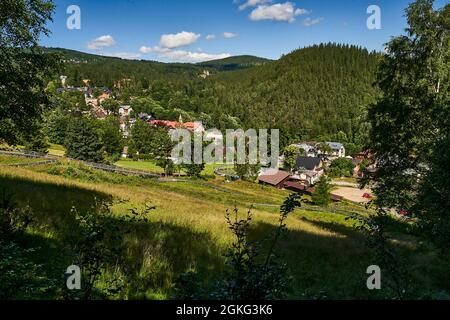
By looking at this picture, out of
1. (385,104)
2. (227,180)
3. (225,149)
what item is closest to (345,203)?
(227,180)

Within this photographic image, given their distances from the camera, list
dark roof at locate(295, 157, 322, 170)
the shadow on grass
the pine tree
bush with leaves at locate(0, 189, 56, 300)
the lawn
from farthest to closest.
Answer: dark roof at locate(295, 157, 322, 170) → the lawn → the pine tree → the shadow on grass → bush with leaves at locate(0, 189, 56, 300)

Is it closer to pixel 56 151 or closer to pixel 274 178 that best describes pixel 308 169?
pixel 274 178

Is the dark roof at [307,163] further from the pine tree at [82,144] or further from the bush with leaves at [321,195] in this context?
the pine tree at [82,144]

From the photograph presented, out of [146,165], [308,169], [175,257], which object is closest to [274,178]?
[308,169]

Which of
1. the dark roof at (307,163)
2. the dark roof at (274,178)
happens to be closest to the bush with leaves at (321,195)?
the dark roof at (274,178)

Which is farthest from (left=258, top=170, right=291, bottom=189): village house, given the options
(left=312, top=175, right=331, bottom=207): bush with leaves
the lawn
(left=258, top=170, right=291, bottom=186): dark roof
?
(left=312, top=175, right=331, bottom=207): bush with leaves

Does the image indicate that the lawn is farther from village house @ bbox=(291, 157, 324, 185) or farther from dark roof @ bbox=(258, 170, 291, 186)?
village house @ bbox=(291, 157, 324, 185)

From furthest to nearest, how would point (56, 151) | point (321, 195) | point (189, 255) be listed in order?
1. point (56, 151)
2. point (321, 195)
3. point (189, 255)

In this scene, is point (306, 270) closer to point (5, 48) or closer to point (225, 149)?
point (5, 48)
